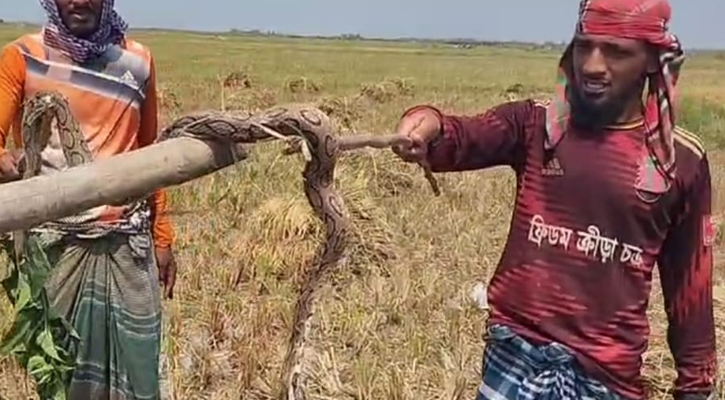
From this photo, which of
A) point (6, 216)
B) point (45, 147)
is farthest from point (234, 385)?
point (6, 216)

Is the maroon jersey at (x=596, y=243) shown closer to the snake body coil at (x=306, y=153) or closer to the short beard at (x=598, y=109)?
the short beard at (x=598, y=109)

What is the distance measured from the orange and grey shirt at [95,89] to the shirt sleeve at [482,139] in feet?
3.21

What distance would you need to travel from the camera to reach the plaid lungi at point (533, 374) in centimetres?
247

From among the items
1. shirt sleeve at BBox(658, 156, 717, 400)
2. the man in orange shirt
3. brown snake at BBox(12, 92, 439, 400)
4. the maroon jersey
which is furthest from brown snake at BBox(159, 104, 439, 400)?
the man in orange shirt

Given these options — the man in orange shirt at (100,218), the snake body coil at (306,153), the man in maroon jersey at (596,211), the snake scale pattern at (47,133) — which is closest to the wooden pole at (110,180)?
the snake body coil at (306,153)

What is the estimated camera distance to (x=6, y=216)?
5.47 ft

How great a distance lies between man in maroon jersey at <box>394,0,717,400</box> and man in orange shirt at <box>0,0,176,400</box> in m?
1.02

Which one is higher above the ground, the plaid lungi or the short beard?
the short beard

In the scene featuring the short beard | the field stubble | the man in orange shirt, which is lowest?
the field stubble

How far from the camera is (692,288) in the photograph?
8.38ft

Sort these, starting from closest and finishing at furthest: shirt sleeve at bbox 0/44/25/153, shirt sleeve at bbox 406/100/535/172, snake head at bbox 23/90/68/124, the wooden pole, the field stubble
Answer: the wooden pole, shirt sleeve at bbox 406/100/535/172, snake head at bbox 23/90/68/124, shirt sleeve at bbox 0/44/25/153, the field stubble

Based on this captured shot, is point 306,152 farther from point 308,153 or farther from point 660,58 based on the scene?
point 660,58

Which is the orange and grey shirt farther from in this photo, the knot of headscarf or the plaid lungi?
the plaid lungi

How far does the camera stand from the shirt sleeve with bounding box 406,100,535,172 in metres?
2.54
